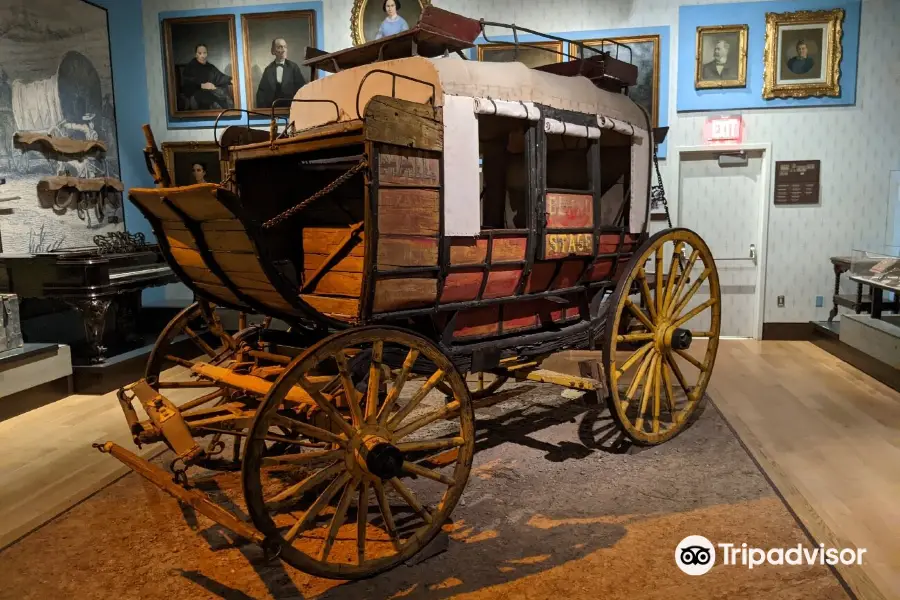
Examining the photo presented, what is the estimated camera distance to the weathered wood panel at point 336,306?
9.05 ft

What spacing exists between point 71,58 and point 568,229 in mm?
5415

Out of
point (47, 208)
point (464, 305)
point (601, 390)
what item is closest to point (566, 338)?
point (601, 390)

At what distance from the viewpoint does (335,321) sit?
8.79 ft

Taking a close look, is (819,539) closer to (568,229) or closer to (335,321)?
(568,229)

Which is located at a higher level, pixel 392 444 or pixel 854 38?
pixel 854 38

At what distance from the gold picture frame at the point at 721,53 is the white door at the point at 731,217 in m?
0.70

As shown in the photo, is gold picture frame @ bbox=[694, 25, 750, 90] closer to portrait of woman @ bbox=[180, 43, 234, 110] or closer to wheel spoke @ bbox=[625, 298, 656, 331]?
wheel spoke @ bbox=[625, 298, 656, 331]

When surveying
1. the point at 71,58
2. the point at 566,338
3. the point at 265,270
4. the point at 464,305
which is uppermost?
the point at 71,58

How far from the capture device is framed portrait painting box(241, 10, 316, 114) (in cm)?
712

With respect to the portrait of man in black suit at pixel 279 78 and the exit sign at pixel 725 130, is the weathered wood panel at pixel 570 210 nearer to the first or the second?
the exit sign at pixel 725 130

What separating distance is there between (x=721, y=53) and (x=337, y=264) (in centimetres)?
558

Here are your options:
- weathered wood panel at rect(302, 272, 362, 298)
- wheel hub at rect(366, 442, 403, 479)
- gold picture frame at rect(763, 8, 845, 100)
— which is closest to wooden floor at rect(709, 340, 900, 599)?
wheel hub at rect(366, 442, 403, 479)

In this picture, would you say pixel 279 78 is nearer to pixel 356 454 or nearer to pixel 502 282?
pixel 502 282

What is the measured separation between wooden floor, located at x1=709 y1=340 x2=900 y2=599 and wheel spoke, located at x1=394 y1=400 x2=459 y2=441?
167 cm
